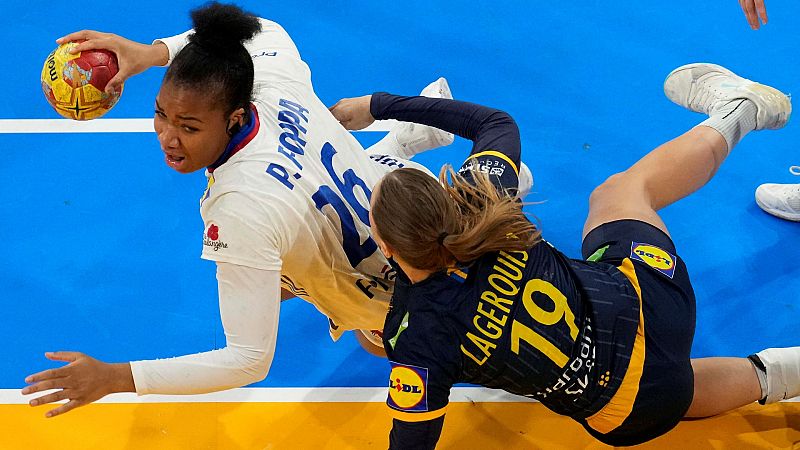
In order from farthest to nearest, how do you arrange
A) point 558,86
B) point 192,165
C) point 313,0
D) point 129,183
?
1. point 313,0
2. point 558,86
3. point 129,183
4. point 192,165

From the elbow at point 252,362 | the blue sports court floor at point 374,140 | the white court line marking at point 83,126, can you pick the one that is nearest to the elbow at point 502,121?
the blue sports court floor at point 374,140

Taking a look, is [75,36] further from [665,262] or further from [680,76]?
[680,76]

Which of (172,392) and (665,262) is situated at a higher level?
(665,262)

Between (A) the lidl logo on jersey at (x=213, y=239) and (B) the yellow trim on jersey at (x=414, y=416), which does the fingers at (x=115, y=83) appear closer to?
(A) the lidl logo on jersey at (x=213, y=239)

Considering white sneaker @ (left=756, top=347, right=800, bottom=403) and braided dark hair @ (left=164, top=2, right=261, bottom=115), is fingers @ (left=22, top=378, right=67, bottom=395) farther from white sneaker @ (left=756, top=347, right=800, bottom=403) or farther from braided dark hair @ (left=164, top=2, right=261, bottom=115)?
white sneaker @ (left=756, top=347, right=800, bottom=403)

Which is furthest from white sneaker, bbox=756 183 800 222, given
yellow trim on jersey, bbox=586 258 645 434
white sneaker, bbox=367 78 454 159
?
yellow trim on jersey, bbox=586 258 645 434

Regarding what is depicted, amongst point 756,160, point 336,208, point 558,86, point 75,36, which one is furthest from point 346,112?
point 756,160

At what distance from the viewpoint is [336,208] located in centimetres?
318

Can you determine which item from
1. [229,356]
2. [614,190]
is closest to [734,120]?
[614,190]

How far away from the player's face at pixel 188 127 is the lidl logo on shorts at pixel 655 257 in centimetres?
155

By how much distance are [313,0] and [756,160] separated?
3.00 metres

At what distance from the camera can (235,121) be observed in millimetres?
2998

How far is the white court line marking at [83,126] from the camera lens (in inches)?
204

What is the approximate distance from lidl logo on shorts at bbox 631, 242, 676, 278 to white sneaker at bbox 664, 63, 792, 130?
1.07m
